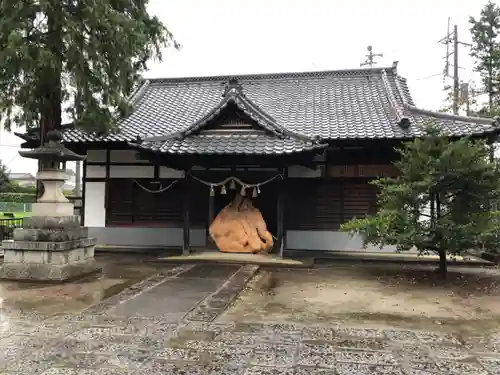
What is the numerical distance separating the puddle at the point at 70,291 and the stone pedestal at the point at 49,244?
294 millimetres

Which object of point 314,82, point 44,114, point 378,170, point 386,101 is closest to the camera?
point 44,114

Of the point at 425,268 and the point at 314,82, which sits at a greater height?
the point at 314,82

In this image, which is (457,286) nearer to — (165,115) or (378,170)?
(378,170)

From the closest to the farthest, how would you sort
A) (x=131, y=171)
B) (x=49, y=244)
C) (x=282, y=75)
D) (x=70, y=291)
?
(x=70, y=291) → (x=49, y=244) → (x=131, y=171) → (x=282, y=75)

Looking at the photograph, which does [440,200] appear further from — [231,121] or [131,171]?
[131,171]

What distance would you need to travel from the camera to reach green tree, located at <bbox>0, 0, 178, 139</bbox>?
9.43 meters

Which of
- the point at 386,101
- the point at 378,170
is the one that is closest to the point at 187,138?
the point at 378,170

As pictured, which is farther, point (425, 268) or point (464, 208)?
point (425, 268)

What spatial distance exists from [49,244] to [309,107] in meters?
9.53

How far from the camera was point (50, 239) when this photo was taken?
8383mm

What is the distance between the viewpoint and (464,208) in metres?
8.29

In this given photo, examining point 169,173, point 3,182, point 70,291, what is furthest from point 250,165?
point 3,182

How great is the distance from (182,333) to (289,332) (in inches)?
50.4

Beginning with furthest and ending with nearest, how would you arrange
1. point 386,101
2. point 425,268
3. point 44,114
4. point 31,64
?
point 386,101
point 44,114
point 425,268
point 31,64
